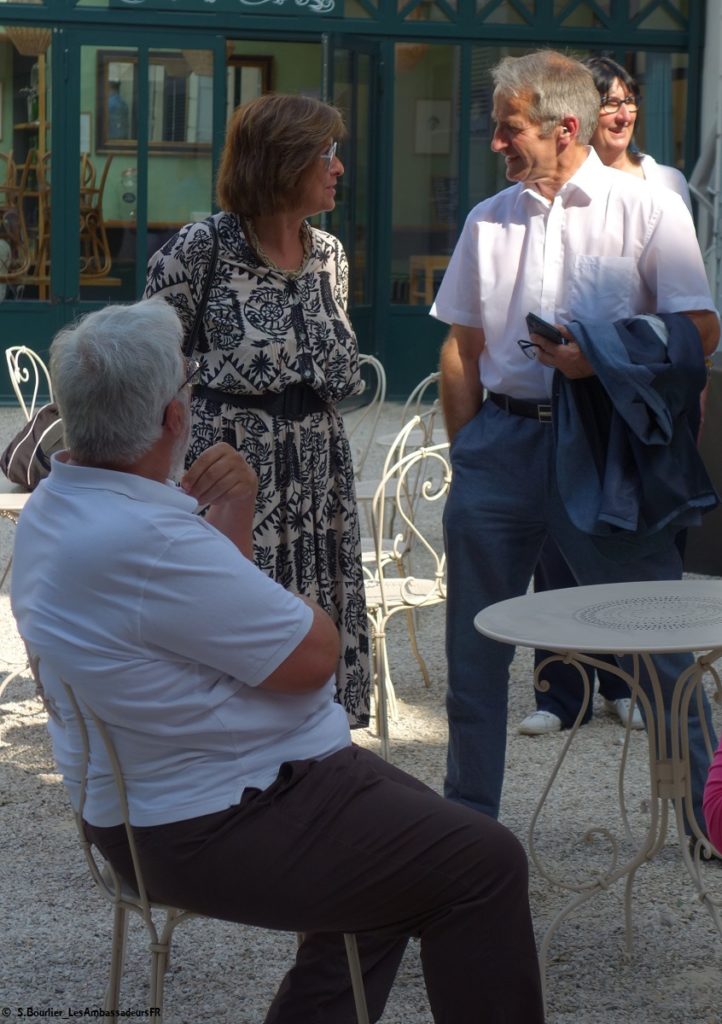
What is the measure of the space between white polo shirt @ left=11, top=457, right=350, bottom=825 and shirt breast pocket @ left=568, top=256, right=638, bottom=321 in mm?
1382

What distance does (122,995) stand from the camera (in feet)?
10.2

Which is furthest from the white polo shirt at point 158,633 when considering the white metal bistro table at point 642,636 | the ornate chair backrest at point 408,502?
the ornate chair backrest at point 408,502

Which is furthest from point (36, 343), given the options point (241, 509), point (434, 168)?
point (241, 509)

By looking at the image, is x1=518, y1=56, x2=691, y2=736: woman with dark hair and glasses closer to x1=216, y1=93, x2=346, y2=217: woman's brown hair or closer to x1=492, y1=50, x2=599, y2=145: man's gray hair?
x1=492, y1=50, x2=599, y2=145: man's gray hair

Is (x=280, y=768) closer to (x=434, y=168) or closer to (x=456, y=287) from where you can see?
(x=456, y=287)

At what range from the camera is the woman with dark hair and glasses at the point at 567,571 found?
4848 mm

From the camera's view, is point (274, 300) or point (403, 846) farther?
point (274, 300)

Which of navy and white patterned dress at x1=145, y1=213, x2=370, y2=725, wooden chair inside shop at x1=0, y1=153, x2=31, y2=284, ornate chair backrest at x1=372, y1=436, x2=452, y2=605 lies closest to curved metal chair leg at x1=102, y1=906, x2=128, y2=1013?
navy and white patterned dress at x1=145, y1=213, x2=370, y2=725

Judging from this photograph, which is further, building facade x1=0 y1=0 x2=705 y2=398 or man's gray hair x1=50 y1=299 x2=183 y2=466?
building facade x1=0 y1=0 x2=705 y2=398

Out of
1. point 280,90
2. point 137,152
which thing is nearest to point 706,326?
point 137,152

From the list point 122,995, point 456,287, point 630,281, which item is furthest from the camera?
point 456,287

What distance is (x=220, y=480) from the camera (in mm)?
2738

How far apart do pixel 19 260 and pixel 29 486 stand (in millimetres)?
7932

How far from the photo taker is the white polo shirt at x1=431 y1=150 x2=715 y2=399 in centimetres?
336
